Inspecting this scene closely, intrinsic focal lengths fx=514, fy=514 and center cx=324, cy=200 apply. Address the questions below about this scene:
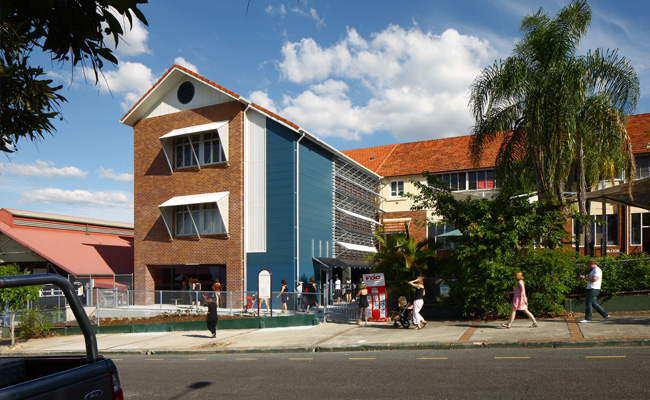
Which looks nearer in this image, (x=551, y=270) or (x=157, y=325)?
(x=551, y=270)

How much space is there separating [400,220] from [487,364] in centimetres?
2792

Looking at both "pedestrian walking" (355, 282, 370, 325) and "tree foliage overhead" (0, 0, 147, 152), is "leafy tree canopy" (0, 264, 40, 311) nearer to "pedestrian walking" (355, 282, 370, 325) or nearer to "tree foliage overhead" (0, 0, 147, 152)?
"pedestrian walking" (355, 282, 370, 325)

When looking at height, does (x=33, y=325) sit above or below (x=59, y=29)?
below

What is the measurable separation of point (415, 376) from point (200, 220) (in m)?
19.9

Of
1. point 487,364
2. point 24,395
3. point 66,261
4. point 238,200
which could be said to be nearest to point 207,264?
point 238,200

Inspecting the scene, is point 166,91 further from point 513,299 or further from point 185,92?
point 513,299

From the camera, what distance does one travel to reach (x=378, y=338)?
14.3 metres

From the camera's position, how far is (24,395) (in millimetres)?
3291

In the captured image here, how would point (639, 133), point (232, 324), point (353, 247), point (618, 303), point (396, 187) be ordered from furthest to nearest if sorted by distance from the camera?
point (396, 187)
point (639, 133)
point (353, 247)
point (232, 324)
point (618, 303)

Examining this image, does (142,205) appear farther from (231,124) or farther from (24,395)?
(24,395)

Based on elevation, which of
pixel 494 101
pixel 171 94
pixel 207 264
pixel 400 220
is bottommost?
pixel 207 264

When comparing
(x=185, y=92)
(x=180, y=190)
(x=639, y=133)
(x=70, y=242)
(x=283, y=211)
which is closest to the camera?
(x=283, y=211)

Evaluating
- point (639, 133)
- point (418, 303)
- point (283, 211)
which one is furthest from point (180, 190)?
point (639, 133)

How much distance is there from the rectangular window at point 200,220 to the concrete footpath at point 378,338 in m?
7.47
